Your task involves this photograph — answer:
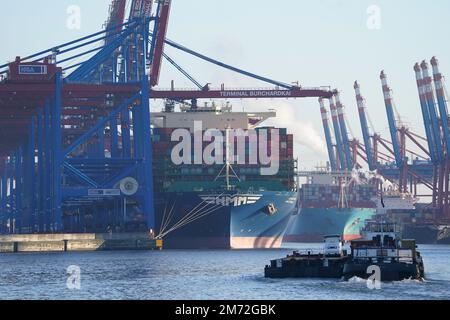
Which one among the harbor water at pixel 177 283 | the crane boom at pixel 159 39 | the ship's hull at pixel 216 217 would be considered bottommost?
the harbor water at pixel 177 283

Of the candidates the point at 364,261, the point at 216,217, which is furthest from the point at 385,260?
the point at 216,217

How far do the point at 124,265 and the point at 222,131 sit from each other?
183ft

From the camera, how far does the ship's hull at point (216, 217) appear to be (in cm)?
14362

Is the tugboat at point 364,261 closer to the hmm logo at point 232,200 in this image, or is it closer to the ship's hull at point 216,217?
the hmm logo at point 232,200

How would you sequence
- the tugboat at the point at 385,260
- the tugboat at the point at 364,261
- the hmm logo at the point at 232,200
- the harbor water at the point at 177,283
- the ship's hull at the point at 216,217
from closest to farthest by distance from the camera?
the harbor water at the point at 177,283 → the tugboat at the point at 385,260 → the tugboat at the point at 364,261 → the hmm logo at the point at 232,200 → the ship's hull at the point at 216,217

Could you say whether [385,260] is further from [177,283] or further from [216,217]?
[216,217]

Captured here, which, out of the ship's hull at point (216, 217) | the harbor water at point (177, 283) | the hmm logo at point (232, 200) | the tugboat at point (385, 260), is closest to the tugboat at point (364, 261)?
the tugboat at point (385, 260)

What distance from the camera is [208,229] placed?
476 ft

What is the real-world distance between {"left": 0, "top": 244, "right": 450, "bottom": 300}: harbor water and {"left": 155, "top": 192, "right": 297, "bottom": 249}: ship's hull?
1368 inches

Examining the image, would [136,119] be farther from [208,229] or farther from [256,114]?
[256,114]

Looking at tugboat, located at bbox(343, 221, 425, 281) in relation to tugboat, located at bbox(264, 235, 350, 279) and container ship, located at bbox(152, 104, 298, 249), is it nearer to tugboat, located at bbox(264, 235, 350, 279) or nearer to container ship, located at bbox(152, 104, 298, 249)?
tugboat, located at bbox(264, 235, 350, 279)

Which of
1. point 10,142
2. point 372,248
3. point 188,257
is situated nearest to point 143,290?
point 372,248

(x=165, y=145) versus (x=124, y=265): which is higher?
(x=165, y=145)

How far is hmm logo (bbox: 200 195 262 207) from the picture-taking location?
143 metres
